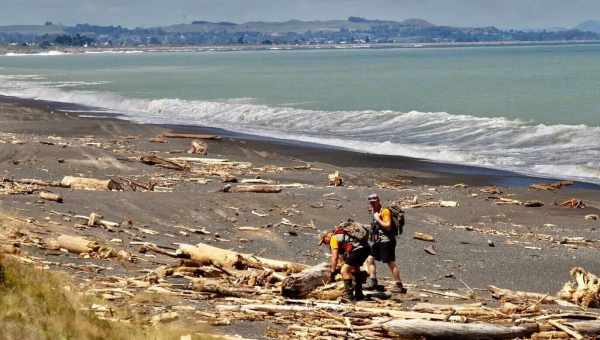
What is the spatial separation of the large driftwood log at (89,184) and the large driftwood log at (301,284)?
9.34 meters

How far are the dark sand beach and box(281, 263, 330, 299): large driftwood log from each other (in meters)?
1.15

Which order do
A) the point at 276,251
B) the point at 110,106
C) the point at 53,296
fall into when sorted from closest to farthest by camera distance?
the point at 53,296, the point at 276,251, the point at 110,106

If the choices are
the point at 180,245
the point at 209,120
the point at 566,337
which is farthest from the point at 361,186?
the point at 209,120

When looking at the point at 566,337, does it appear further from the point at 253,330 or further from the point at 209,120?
the point at 209,120

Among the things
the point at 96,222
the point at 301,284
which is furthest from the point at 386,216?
the point at 96,222

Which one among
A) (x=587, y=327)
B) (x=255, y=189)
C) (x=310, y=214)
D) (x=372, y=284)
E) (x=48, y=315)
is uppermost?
(x=48, y=315)

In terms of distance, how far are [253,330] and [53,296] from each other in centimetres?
247

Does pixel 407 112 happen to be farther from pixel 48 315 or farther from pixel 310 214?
pixel 48 315

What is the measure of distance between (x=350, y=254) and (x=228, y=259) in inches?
87.7

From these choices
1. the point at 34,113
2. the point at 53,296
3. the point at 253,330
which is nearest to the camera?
the point at 53,296

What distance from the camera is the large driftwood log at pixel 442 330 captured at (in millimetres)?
10930

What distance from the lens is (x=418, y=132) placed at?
4281 centimetres

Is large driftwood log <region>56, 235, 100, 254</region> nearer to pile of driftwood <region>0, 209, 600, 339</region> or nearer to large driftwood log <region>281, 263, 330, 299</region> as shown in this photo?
pile of driftwood <region>0, 209, 600, 339</region>

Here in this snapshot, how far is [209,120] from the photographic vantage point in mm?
54219
